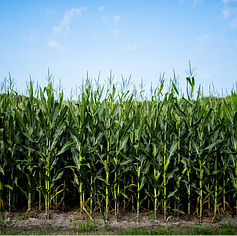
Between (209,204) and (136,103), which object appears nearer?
(209,204)

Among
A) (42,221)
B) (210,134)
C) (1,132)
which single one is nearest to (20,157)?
(1,132)

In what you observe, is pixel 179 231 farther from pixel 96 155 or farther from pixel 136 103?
pixel 136 103

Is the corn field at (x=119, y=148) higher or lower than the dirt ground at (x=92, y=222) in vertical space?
higher

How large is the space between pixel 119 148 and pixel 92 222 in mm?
1420

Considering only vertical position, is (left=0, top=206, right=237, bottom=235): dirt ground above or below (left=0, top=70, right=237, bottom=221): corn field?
below

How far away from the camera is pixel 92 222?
3.83m

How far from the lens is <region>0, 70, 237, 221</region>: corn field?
150 inches

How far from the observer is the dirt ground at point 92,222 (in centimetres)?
366

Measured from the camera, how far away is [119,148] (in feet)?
12.3

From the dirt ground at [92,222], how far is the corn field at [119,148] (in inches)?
4.8

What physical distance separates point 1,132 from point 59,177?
1.39m

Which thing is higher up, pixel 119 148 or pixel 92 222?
pixel 119 148

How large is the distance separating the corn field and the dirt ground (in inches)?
4.8

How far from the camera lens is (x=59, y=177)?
3846 millimetres
